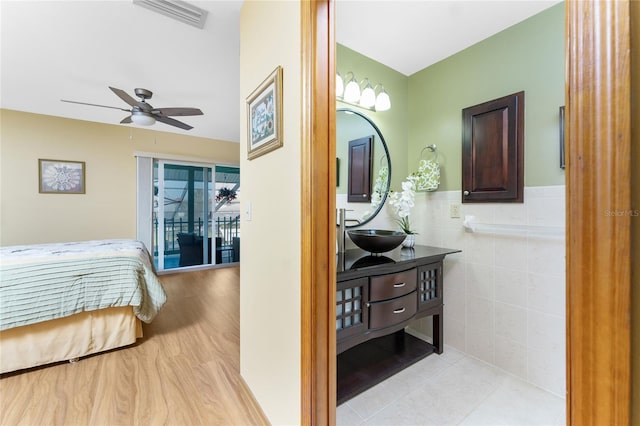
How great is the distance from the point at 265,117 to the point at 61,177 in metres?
4.23

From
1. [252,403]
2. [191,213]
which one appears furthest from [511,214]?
[191,213]

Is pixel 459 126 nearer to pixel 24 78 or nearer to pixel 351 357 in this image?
pixel 351 357

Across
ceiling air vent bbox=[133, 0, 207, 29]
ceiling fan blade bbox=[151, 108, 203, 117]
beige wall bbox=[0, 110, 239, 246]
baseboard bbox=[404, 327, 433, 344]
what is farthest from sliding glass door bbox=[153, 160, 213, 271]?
baseboard bbox=[404, 327, 433, 344]

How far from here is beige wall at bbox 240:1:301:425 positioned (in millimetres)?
1094

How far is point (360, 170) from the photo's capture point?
2.20 m

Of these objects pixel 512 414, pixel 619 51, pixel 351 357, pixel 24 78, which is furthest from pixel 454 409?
pixel 24 78

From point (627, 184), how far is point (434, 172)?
196 cm

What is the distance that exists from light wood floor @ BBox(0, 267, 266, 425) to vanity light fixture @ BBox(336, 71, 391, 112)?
2.18 metres

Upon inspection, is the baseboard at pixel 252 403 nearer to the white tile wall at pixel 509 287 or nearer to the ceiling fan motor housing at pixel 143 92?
the white tile wall at pixel 509 287

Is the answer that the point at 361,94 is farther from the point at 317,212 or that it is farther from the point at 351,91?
the point at 317,212

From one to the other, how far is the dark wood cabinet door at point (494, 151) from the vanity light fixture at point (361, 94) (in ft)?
2.15

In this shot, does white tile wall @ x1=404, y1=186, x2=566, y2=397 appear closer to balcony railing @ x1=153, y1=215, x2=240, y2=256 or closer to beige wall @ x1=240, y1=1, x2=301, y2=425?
beige wall @ x1=240, y1=1, x2=301, y2=425

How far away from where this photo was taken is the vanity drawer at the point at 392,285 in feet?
5.21

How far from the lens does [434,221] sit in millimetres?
2326
